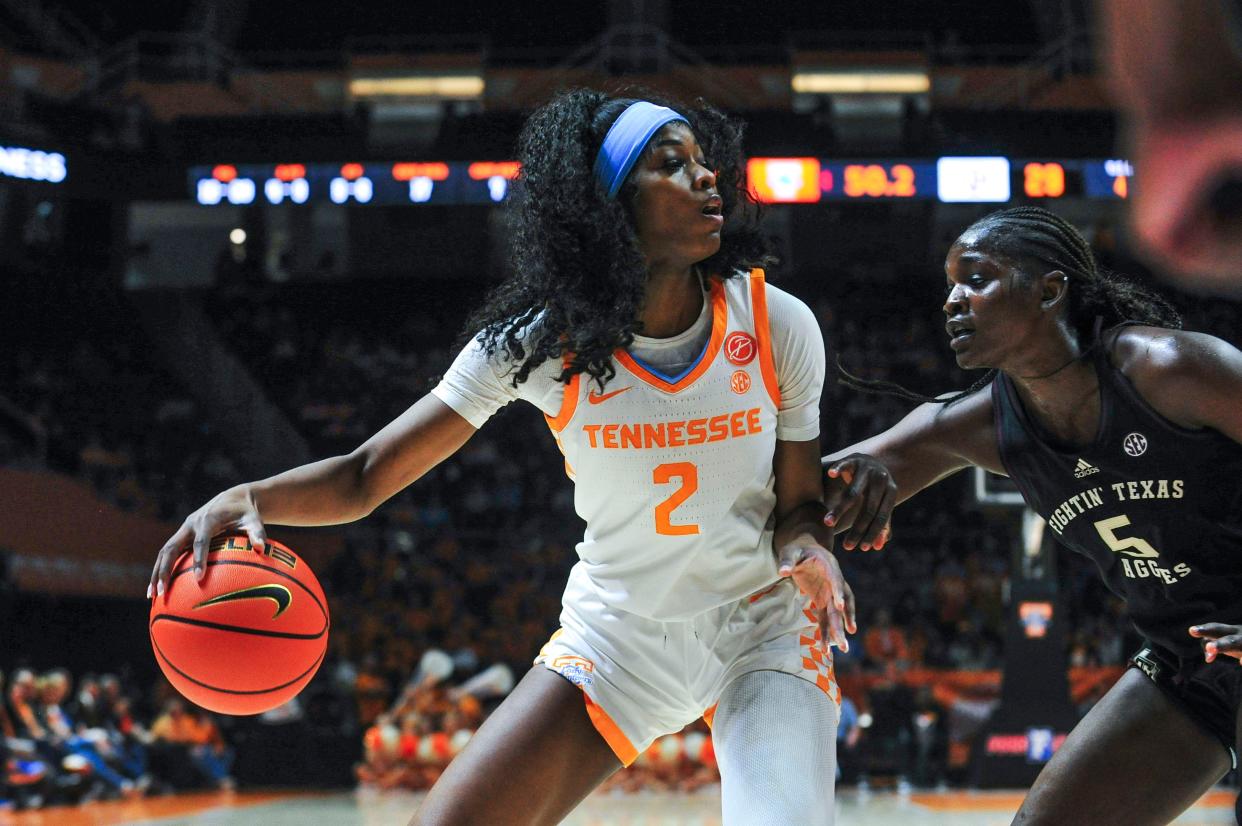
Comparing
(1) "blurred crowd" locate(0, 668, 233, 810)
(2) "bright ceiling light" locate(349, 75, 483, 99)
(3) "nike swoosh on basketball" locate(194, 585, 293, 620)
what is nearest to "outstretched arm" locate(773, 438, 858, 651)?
(3) "nike swoosh on basketball" locate(194, 585, 293, 620)

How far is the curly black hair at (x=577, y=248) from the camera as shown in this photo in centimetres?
305

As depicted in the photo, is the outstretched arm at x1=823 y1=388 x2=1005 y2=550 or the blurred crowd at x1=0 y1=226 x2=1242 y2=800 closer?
the outstretched arm at x1=823 y1=388 x2=1005 y2=550

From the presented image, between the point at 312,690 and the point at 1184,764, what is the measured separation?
394 inches

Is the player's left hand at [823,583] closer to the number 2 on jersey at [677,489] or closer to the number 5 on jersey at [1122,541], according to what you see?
the number 2 on jersey at [677,489]

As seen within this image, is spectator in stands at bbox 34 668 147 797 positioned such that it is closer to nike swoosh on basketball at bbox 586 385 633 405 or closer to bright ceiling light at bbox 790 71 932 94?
nike swoosh on basketball at bbox 586 385 633 405

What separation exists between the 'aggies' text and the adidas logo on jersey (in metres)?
0.80

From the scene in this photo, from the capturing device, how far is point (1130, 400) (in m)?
3.09

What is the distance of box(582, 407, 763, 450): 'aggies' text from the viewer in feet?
9.87

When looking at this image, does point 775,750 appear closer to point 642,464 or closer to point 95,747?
Result: point 642,464

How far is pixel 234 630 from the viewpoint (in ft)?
9.90

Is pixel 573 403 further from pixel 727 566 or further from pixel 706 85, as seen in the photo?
pixel 706 85

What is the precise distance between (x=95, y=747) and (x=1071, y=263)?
31.1ft

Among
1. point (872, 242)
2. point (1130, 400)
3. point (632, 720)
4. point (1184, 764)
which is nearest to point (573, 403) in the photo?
point (632, 720)

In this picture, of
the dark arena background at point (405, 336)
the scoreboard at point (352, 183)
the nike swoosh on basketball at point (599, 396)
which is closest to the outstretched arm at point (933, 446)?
the nike swoosh on basketball at point (599, 396)
